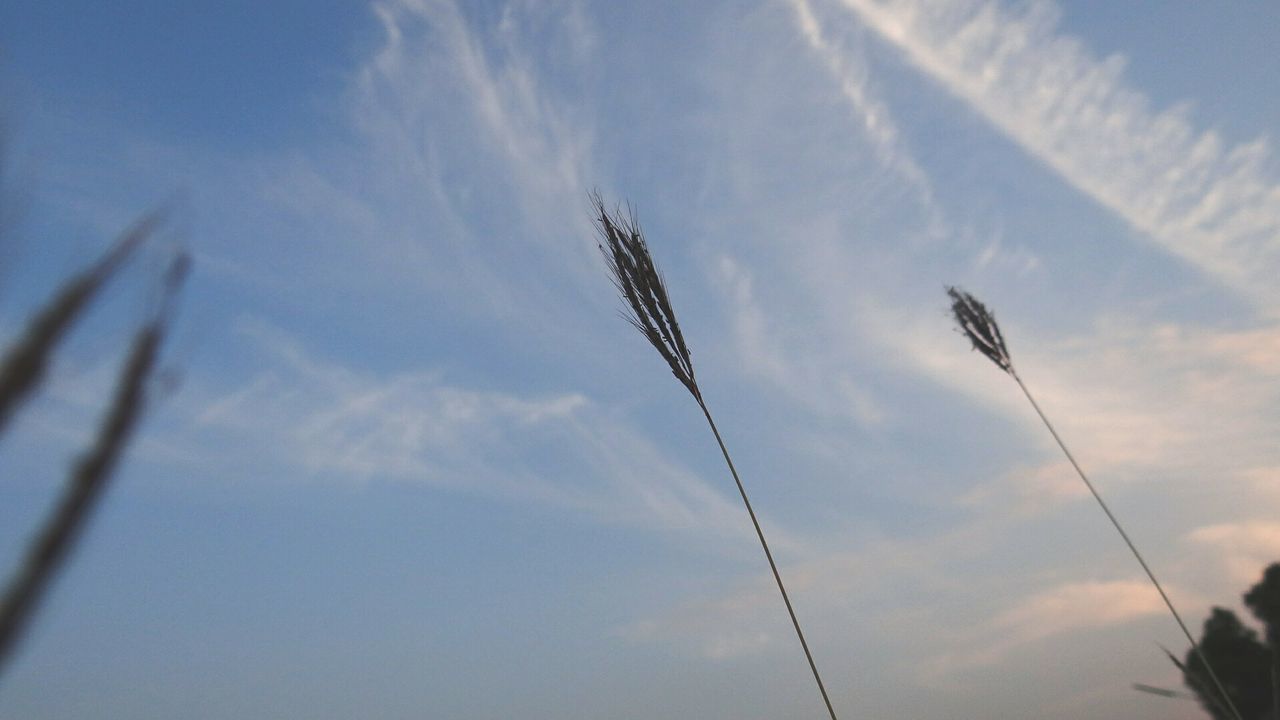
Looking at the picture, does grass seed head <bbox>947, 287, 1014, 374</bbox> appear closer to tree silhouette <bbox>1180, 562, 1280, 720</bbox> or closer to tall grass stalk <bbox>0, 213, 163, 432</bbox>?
tall grass stalk <bbox>0, 213, 163, 432</bbox>

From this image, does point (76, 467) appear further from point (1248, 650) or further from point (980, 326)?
point (1248, 650)

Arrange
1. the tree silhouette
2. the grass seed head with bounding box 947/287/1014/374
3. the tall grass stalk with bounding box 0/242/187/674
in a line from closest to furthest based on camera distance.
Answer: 1. the tall grass stalk with bounding box 0/242/187/674
2. the grass seed head with bounding box 947/287/1014/374
3. the tree silhouette

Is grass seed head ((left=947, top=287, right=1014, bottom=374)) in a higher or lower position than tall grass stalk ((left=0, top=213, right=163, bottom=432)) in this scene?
higher

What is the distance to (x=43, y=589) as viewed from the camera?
0.91 metres

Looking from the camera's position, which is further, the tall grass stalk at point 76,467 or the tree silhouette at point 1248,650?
the tree silhouette at point 1248,650

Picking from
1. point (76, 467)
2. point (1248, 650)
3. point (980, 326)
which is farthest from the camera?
point (1248, 650)

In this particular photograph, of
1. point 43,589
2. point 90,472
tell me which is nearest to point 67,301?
point 90,472

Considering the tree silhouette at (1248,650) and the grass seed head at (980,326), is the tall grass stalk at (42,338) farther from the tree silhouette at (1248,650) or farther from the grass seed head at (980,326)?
the tree silhouette at (1248,650)

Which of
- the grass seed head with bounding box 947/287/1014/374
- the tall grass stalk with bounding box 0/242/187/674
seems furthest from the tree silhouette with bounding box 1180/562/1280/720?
the tall grass stalk with bounding box 0/242/187/674

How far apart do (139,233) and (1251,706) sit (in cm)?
3764

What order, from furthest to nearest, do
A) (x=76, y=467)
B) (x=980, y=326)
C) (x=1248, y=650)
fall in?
(x=1248, y=650)
(x=980, y=326)
(x=76, y=467)

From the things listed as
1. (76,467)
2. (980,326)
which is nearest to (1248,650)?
(980,326)

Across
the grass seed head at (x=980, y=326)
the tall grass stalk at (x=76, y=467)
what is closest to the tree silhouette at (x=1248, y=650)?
the grass seed head at (x=980, y=326)

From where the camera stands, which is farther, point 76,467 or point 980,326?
point 980,326
